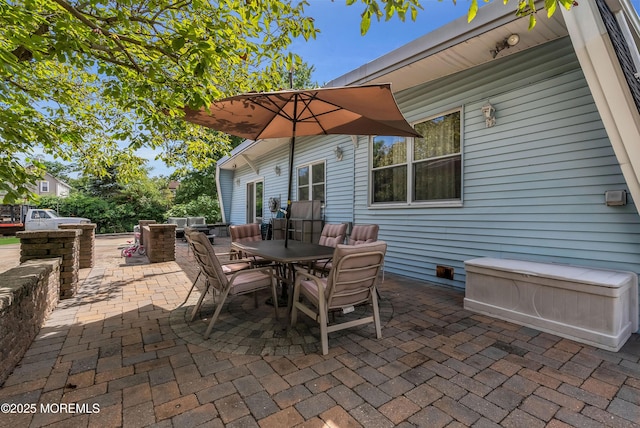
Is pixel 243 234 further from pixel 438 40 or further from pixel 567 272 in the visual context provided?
pixel 567 272

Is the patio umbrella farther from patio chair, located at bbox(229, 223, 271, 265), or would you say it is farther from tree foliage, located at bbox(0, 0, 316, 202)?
patio chair, located at bbox(229, 223, 271, 265)

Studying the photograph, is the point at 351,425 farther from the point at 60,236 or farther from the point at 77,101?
the point at 77,101

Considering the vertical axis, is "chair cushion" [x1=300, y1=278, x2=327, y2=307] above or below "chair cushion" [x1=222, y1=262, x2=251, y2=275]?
below

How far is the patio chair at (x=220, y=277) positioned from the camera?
8.27 ft

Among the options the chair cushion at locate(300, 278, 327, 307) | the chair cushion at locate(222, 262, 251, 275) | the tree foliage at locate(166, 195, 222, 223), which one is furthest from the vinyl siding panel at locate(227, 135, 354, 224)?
the tree foliage at locate(166, 195, 222, 223)

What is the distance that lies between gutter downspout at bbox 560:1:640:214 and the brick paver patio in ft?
5.29

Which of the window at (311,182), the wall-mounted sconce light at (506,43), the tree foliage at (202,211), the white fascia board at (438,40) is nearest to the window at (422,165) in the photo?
the wall-mounted sconce light at (506,43)

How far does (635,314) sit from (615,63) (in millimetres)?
2278

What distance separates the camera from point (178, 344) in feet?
7.80

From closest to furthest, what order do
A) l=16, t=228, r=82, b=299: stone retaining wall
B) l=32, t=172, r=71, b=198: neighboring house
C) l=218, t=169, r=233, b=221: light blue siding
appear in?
1. l=16, t=228, r=82, b=299: stone retaining wall
2. l=218, t=169, r=233, b=221: light blue siding
3. l=32, t=172, r=71, b=198: neighboring house

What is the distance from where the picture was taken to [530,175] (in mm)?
3381

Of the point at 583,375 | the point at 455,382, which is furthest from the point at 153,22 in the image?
the point at 583,375

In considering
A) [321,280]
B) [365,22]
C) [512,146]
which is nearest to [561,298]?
[512,146]

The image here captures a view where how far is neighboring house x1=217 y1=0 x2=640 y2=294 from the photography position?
8.17 ft
